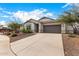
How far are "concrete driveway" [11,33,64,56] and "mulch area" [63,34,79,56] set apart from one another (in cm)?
12

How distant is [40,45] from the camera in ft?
18.2

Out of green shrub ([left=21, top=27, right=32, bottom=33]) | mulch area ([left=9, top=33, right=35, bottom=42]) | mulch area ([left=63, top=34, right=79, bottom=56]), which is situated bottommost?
mulch area ([left=63, top=34, right=79, bottom=56])

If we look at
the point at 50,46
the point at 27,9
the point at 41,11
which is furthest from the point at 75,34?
the point at 27,9

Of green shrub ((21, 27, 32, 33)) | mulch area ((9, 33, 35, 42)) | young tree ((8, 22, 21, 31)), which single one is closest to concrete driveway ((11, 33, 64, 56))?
mulch area ((9, 33, 35, 42))

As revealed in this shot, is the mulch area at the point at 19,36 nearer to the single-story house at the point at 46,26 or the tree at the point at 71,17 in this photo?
the single-story house at the point at 46,26

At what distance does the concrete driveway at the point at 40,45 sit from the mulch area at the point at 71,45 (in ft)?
0.39

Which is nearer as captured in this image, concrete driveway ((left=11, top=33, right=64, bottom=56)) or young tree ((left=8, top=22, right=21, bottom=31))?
concrete driveway ((left=11, top=33, right=64, bottom=56))

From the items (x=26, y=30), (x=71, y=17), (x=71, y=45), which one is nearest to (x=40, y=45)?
(x=26, y=30)

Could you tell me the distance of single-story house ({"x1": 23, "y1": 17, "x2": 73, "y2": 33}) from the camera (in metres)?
5.61

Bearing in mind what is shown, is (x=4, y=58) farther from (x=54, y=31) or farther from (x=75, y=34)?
(x=75, y=34)

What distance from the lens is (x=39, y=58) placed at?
5.29 meters

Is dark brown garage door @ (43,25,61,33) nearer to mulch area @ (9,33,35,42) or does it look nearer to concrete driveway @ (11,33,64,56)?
concrete driveway @ (11,33,64,56)

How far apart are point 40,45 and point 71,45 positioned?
2.90ft

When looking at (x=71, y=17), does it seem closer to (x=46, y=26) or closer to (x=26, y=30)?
(x=46, y=26)
